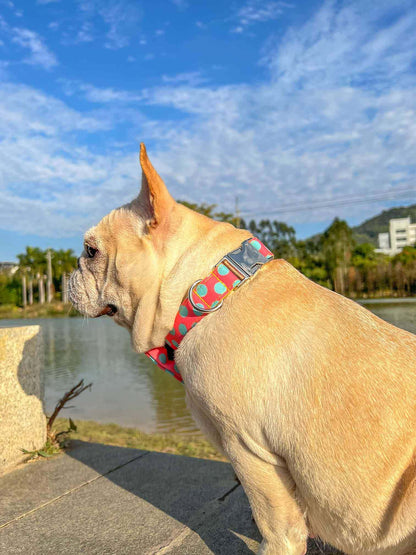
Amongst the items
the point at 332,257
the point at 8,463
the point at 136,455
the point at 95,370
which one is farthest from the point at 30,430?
the point at 332,257

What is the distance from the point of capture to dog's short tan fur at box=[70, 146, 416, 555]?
1.88m

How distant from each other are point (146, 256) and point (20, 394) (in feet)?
8.79

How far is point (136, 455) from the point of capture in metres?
4.62

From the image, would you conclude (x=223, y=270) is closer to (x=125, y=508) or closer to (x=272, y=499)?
(x=272, y=499)

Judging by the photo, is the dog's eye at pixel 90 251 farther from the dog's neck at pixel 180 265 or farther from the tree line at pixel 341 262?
the tree line at pixel 341 262

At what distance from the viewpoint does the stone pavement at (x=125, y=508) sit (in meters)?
2.90

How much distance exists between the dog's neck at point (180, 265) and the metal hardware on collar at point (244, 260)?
78 mm

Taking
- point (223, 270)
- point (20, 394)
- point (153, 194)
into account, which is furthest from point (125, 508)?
point (153, 194)

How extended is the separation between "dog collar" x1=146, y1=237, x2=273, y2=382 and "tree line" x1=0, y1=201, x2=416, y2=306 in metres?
17.7

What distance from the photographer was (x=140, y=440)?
7.61m

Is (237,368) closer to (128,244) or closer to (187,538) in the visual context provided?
(128,244)

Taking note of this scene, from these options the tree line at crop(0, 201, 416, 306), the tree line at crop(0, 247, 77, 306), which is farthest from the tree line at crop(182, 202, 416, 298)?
the tree line at crop(0, 247, 77, 306)

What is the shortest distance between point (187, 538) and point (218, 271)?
190 centimetres

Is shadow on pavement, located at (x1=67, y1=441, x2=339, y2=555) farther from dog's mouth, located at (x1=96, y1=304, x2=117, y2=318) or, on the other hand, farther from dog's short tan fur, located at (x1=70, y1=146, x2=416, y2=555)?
dog's mouth, located at (x1=96, y1=304, x2=117, y2=318)
